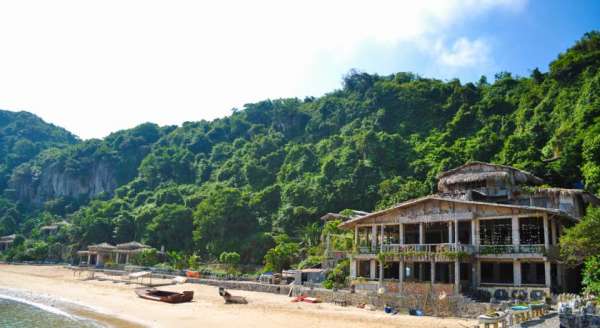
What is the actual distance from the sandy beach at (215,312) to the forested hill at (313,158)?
20.2 metres

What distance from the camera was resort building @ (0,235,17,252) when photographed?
8350 centimetres

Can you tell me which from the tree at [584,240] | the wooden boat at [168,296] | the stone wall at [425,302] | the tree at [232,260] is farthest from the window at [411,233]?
the tree at [232,260]

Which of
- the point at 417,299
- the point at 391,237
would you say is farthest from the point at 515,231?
the point at 391,237

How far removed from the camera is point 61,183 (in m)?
114

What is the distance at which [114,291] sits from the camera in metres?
39.7

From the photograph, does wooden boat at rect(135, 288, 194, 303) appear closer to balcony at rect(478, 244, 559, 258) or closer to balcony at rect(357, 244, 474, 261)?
balcony at rect(357, 244, 474, 261)

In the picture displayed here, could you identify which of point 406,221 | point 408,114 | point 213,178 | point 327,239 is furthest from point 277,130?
point 406,221

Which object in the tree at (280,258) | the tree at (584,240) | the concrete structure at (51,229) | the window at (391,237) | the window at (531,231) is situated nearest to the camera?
the tree at (584,240)

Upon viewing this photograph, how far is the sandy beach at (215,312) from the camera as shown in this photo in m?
23.2

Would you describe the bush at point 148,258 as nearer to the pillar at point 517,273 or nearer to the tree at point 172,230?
the tree at point 172,230

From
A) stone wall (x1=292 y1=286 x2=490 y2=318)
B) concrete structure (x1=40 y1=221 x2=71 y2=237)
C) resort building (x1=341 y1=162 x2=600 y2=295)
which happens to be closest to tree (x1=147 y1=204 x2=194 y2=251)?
concrete structure (x1=40 y1=221 x2=71 y2=237)

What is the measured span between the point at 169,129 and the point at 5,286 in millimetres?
90391

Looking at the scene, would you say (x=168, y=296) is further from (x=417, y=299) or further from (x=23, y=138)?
(x=23, y=138)

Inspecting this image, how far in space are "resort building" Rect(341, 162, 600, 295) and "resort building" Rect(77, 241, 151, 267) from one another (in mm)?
37265
